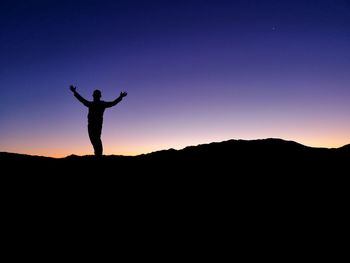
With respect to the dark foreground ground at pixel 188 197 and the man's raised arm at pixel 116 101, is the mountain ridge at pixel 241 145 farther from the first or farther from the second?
the man's raised arm at pixel 116 101

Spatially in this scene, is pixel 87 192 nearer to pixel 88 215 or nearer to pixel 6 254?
pixel 88 215

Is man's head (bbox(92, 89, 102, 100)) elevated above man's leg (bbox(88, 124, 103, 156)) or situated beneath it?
elevated above

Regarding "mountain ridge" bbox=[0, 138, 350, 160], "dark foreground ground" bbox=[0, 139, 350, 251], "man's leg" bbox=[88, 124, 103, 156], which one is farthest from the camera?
"man's leg" bbox=[88, 124, 103, 156]

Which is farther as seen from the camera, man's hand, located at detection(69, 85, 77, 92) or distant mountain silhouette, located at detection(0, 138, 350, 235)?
man's hand, located at detection(69, 85, 77, 92)

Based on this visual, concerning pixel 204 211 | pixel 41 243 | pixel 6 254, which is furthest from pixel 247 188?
pixel 6 254

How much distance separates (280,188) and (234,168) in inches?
51.0

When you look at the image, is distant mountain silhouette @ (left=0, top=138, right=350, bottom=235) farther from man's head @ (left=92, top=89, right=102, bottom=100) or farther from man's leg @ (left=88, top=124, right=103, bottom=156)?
man's head @ (left=92, top=89, right=102, bottom=100)

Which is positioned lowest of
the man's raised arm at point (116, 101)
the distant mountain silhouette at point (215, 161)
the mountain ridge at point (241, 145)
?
the distant mountain silhouette at point (215, 161)

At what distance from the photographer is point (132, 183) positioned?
7516 mm

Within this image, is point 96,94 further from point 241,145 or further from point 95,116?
point 241,145

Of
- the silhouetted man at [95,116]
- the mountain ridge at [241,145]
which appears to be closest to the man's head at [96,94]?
the silhouetted man at [95,116]

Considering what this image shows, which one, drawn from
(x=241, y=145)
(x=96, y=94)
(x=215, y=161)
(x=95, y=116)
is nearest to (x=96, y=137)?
(x=95, y=116)

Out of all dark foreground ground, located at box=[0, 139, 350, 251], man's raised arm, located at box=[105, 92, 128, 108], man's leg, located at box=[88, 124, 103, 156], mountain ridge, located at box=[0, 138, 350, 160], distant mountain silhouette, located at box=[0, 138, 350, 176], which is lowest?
dark foreground ground, located at box=[0, 139, 350, 251]

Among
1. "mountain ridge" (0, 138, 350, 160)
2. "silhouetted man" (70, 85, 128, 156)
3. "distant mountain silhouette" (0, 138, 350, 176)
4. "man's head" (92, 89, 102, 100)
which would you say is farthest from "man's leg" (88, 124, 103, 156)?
"man's head" (92, 89, 102, 100)
